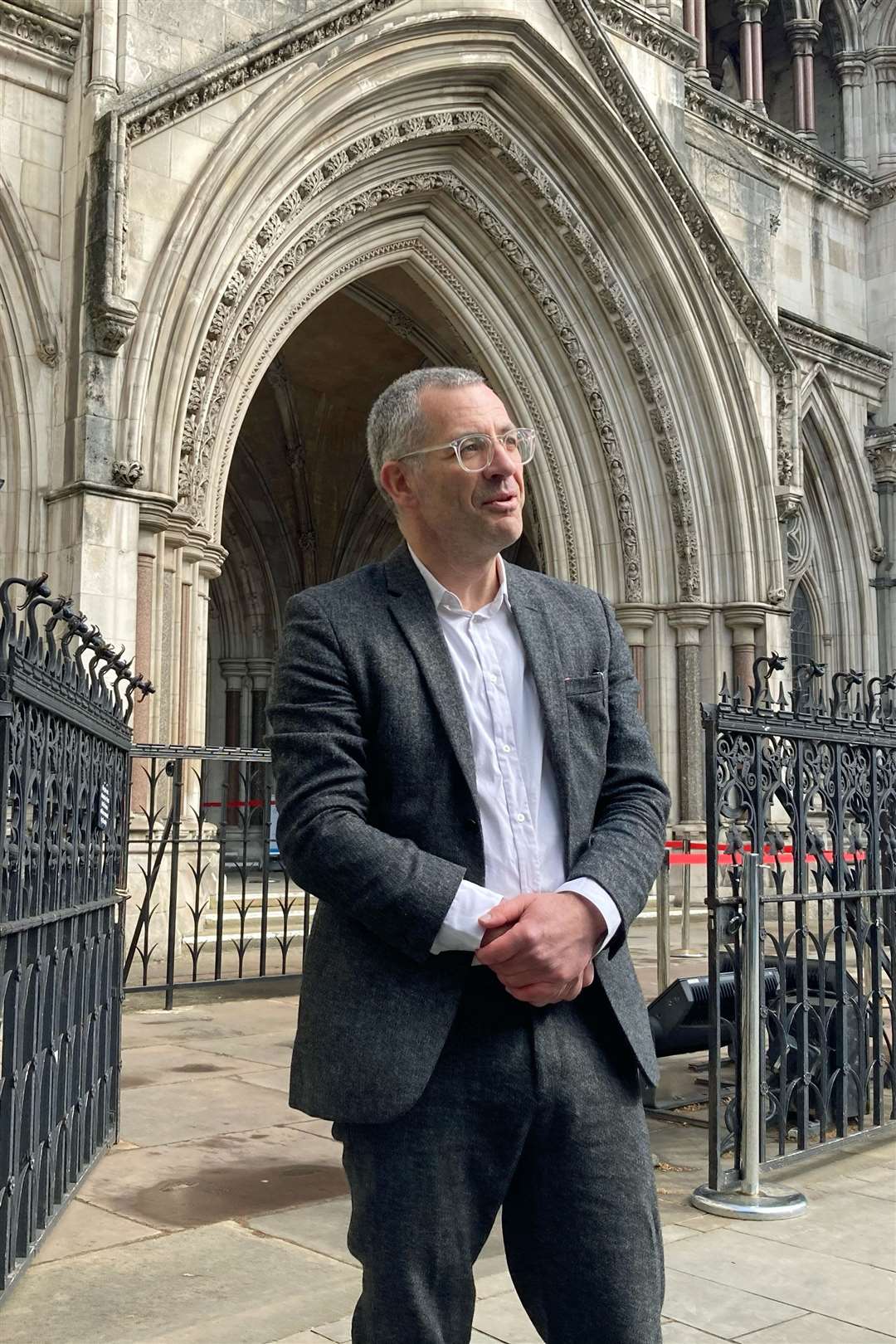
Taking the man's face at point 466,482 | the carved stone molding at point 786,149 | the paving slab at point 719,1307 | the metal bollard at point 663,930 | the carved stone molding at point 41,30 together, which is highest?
the carved stone molding at point 786,149

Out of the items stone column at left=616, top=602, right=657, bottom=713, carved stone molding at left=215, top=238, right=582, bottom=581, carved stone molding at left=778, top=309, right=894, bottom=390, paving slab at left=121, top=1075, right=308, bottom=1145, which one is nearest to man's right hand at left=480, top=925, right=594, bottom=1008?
paving slab at left=121, top=1075, right=308, bottom=1145

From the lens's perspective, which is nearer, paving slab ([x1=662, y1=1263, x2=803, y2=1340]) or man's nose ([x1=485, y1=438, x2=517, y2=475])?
man's nose ([x1=485, y1=438, x2=517, y2=475])

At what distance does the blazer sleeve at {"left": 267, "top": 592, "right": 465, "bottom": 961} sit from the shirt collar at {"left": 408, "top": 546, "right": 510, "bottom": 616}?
18 centimetres

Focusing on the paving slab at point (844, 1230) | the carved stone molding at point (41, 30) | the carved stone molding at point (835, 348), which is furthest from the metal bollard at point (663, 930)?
the carved stone molding at point (835, 348)

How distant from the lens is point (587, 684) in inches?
77.6

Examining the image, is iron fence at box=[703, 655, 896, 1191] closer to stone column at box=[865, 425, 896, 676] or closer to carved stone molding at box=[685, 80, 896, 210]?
carved stone molding at box=[685, 80, 896, 210]

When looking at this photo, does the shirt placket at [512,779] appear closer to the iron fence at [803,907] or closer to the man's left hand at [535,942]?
the man's left hand at [535,942]

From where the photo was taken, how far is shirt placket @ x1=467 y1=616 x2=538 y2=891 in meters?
1.84

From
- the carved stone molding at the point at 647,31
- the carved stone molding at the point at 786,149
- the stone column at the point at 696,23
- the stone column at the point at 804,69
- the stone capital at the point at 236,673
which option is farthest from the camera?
the stone capital at the point at 236,673

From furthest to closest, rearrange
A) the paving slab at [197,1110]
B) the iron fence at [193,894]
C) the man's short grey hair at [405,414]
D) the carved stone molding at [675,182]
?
the carved stone molding at [675,182] < the iron fence at [193,894] < the paving slab at [197,1110] < the man's short grey hair at [405,414]

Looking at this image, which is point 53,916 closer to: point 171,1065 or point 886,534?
point 171,1065

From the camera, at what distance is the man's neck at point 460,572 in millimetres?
1959

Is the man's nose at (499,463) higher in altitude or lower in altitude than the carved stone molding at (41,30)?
lower

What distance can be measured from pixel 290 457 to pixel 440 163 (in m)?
6.93
